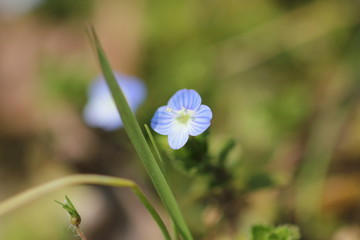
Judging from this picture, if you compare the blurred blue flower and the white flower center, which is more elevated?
the blurred blue flower

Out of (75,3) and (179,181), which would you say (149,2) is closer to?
(75,3)

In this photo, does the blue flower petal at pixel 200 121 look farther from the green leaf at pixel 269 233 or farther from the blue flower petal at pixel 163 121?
the green leaf at pixel 269 233

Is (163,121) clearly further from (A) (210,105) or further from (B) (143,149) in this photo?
(A) (210,105)

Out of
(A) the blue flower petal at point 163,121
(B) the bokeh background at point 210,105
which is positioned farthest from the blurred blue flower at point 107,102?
(A) the blue flower petal at point 163,121

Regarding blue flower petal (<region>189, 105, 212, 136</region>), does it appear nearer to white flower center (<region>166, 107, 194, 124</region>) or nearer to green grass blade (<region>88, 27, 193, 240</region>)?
white flower center (<region>166, 107, 194, 124</region>)

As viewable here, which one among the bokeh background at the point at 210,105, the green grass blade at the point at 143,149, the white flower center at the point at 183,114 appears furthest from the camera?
the bokeh background at the point at 210,105

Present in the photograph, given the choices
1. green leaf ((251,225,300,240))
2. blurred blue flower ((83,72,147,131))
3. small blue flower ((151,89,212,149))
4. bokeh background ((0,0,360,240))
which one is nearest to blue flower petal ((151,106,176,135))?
small blue flower ((151,89,212,149))

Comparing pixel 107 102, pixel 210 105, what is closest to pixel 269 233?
pixel 210 105
